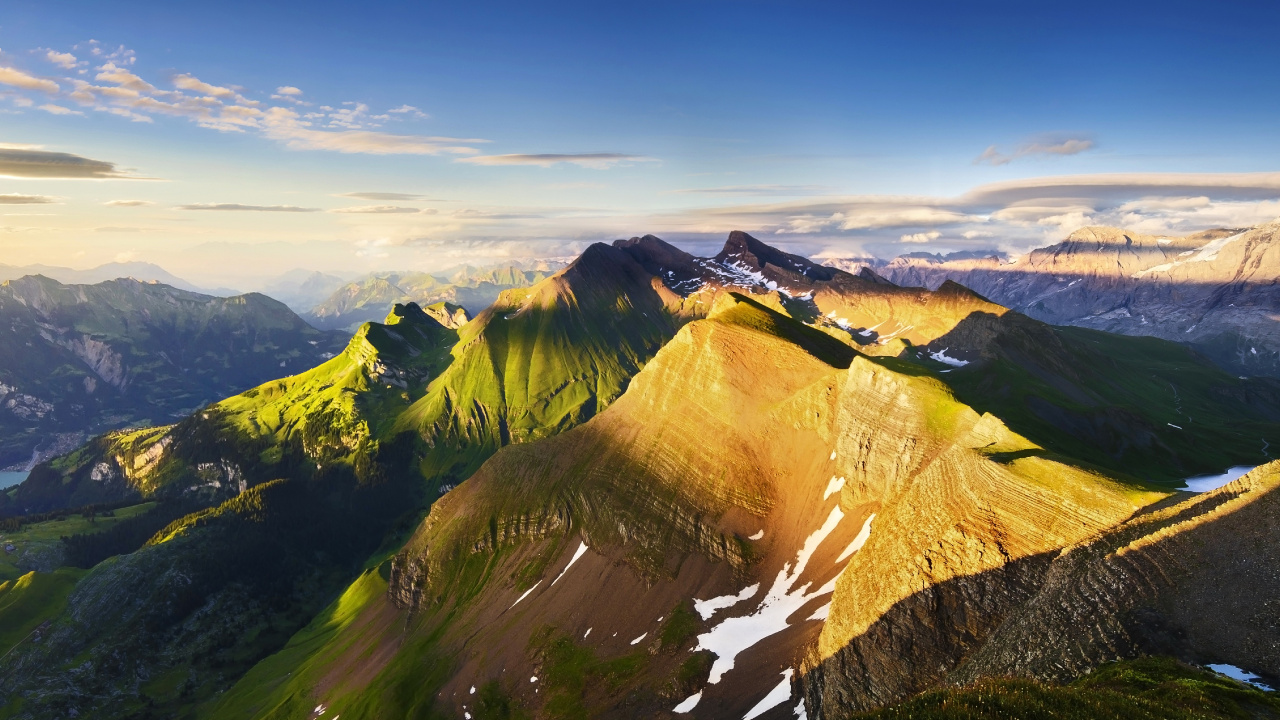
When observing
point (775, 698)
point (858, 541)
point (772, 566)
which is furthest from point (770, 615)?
point (858, 541)

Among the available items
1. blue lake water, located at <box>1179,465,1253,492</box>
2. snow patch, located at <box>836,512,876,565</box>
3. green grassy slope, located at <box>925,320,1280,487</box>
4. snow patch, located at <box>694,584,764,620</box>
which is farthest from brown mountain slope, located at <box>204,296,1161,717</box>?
blue lake water, located at <box>1179,465,1253,492</box>

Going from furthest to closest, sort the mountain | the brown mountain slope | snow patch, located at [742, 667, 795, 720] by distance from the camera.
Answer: snow patch, located at [742, 667, 795, 720]
the brown mountain slope
the mountain

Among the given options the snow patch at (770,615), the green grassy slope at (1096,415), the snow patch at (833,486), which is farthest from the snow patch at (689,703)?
the green grassy slope at (1096,415)

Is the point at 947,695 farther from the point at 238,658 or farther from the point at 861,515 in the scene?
the point at 238,658

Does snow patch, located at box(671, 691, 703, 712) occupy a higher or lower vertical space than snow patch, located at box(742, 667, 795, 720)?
lower

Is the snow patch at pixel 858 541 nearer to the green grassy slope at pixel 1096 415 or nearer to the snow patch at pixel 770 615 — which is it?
the snow patch at pixel 770 615

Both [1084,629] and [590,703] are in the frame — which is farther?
[590,703]

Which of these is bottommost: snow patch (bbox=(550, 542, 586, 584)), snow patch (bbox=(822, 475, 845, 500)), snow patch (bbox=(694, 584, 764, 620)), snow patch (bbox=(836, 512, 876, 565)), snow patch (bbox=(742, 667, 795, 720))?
snow patch (bbox=(550, 542, 586, 584))

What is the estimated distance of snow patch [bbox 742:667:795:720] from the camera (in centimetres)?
6581

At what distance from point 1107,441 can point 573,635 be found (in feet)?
338

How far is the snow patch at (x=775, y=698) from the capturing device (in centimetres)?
6581

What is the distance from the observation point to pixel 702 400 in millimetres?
119375

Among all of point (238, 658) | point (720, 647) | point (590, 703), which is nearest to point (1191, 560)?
point (720, 647)

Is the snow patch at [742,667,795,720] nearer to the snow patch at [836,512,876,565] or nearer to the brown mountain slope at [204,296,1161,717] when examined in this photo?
the brown mountain slope at [204,296,1161,717]
